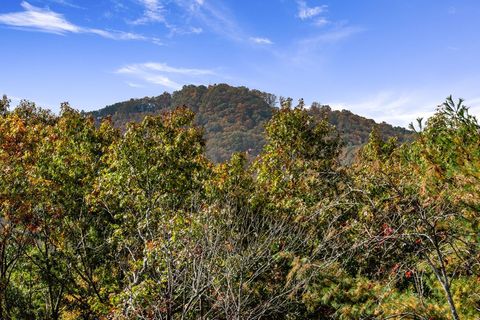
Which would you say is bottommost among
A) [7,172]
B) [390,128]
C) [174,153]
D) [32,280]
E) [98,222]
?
[32,280]

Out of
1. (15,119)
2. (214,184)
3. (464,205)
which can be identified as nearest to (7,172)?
(15,119)

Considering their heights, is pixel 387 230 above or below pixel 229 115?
below

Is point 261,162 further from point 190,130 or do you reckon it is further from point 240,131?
point 240,131

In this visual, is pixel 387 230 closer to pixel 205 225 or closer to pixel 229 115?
pixel 205 225

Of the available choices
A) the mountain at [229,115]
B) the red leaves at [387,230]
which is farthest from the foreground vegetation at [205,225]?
the mountain at [229,115]

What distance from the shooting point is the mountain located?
136 meters

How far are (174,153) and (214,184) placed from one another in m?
2.06

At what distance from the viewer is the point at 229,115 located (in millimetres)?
169250

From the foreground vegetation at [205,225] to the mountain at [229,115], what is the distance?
10955cm

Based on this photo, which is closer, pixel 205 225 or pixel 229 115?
pixel 205 225

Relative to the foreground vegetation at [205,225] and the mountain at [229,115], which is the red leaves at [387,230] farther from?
the mountain at [229,115]

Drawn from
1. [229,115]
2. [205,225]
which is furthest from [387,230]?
[229,115]

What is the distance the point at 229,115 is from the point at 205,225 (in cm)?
16123

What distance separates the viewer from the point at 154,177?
47.1 feet
